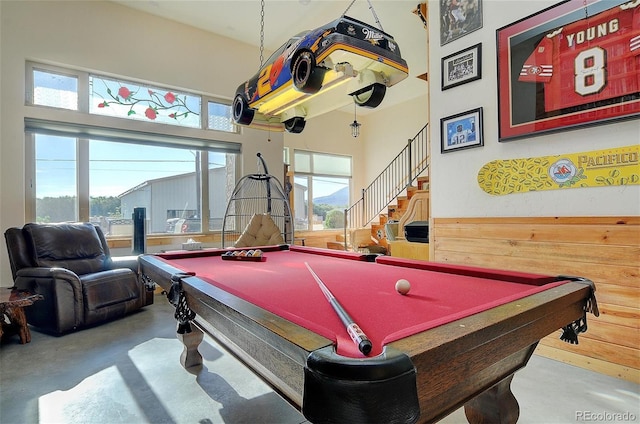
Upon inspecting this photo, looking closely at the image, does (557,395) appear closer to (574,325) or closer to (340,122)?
(574,325)

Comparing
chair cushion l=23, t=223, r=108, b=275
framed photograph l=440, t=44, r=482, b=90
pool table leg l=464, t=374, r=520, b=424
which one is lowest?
pool table leg l=464, t=374, r=520, b=424

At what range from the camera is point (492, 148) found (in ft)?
9.25

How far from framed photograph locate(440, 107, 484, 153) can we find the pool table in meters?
1.58

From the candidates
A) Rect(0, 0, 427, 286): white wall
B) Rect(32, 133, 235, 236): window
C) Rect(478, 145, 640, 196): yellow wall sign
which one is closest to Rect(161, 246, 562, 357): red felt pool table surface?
Rect(478, 145, 640, 196): yellow wall sign

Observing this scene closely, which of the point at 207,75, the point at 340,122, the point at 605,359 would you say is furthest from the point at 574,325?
the point at 340,122

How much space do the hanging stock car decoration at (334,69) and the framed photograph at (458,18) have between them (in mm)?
1326

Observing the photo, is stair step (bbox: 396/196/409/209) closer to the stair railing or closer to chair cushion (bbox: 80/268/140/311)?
the stair railing

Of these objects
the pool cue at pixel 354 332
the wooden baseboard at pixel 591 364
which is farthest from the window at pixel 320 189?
the pool cue at pixel 354 332

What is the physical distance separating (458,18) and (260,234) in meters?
3.47

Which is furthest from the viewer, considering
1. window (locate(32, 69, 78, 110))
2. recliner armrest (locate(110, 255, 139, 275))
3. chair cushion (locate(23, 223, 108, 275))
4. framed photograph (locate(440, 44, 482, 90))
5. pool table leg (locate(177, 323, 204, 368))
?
window (locate(32, 69, 78, 110))

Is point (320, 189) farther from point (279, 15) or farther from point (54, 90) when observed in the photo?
point (54, 90)

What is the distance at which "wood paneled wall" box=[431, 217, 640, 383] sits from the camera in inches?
85.0

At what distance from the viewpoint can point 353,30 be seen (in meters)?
1.94

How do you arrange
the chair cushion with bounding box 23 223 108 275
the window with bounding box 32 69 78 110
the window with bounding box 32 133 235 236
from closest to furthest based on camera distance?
the chair cushion with bounding box 23 223 108 275
the window with bounding box 32 69 78 110
the window with bounding box 32 133 235 236
